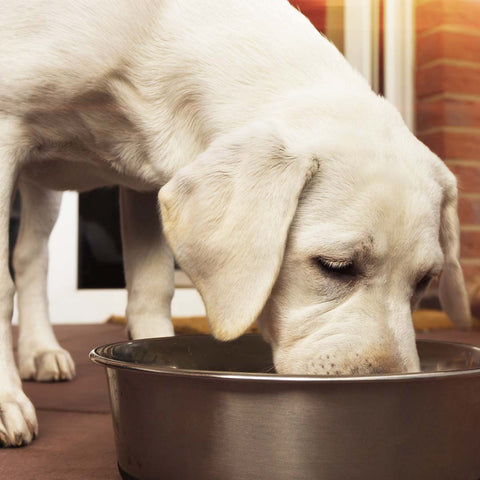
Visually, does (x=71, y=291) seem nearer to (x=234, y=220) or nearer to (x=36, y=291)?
(x=36, y=291)

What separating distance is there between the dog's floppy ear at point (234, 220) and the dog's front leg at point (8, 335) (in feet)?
1.32

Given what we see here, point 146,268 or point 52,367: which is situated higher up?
point 146,268

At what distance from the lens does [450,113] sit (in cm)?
423

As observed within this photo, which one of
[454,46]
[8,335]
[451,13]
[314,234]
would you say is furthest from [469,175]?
[8,335]

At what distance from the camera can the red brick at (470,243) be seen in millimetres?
4203

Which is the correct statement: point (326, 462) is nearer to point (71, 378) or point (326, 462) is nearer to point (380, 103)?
point (380, 103)

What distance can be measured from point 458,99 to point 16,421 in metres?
3.52

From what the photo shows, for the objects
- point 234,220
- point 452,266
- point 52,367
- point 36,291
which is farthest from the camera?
point 36,291

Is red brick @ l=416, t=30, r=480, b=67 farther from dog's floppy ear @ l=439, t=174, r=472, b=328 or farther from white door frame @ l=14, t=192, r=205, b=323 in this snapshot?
dog's floppy ear @ l=439, t=174, r=472, b=328

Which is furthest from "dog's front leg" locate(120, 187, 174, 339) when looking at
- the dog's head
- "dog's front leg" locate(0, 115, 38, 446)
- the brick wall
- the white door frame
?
the brick wall

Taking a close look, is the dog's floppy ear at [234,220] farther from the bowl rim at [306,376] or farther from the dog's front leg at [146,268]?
the dog's front leg at [146,268]

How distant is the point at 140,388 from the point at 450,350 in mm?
632

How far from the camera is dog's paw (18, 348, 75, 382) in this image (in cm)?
200

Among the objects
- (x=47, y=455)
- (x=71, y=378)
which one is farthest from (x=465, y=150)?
(x=47, y=455)
